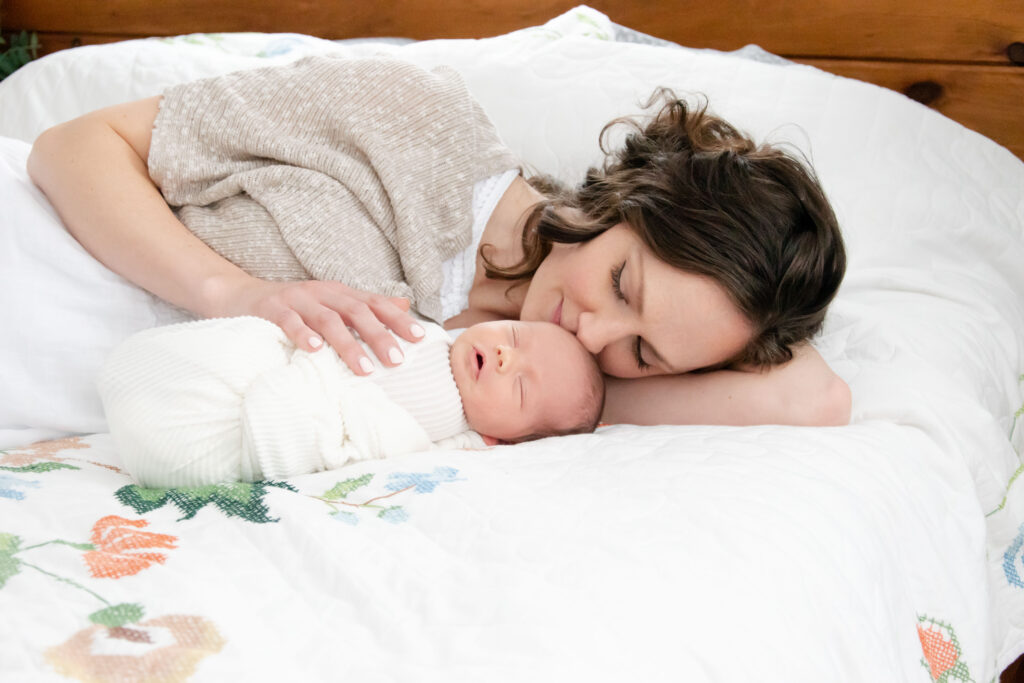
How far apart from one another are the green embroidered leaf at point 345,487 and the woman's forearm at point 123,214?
0.38 metres

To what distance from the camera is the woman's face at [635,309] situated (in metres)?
1.06

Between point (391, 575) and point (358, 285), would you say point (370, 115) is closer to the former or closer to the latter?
point (358, 285)

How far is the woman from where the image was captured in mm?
1067

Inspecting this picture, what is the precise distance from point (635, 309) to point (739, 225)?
16 centimetres

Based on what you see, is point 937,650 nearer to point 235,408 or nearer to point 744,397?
point 744,397

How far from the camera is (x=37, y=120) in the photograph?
1.63m

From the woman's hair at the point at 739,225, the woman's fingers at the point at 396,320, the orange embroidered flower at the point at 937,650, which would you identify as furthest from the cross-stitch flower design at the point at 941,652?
the woman's fingers at the point at 396,320

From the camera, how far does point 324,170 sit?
1.20 m

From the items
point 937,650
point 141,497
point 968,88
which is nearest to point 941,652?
point 937,650

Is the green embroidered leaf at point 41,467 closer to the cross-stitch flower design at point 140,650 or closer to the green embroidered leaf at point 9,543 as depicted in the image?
the green embroidered leaf at point 9,543

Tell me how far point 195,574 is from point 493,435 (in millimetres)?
492

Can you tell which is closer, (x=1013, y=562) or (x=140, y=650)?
(x=140, y=650)

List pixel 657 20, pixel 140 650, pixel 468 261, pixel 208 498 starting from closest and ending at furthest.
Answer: pixel 140 650 < pixel 208 498 < pixel 468 261 < pixel 657 20

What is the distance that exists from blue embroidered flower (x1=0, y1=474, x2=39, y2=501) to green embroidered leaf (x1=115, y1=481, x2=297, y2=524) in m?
0.07
